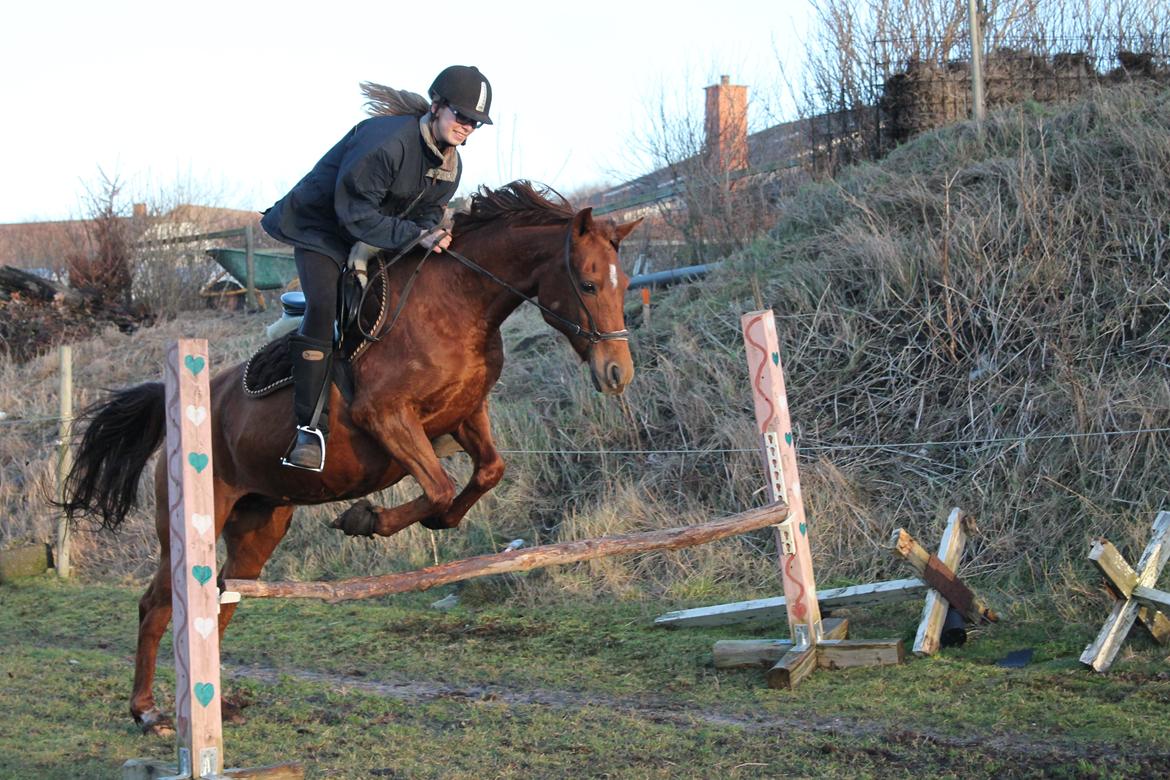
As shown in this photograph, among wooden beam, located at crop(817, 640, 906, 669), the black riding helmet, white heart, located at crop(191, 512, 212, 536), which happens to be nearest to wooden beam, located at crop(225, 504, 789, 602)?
white heart, located at crop(191, 512, 212, 536)

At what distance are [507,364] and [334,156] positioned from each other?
22.7 ft

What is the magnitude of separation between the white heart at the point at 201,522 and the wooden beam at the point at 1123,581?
3.73 meters

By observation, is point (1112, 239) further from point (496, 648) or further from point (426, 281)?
point (426, 281)

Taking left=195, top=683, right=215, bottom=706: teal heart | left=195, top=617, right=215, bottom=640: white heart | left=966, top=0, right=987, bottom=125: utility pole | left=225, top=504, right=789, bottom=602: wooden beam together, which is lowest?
left=195, top=683, right=215, bottom=706: teal heart

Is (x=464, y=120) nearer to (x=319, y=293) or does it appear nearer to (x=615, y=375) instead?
(x=319, y=293)

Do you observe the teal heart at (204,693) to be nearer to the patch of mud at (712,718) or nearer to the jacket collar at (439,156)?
the patch of mud at (712,718)

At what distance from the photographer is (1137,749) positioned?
435cm

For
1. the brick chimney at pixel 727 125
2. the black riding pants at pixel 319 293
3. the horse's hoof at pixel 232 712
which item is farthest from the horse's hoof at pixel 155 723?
the brick chimney at pixel 727 125

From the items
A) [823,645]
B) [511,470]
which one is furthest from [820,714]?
[511,470]

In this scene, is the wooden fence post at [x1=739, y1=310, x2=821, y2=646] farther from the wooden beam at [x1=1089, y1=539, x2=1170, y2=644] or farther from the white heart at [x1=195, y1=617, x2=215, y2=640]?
the white heart at [x1=195, y1=617, x2=215, y2=640]

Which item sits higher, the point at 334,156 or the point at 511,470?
the point at 334,156

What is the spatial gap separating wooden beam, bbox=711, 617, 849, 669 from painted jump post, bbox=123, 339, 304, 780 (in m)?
2.65

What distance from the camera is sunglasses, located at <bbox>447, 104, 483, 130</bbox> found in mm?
4868

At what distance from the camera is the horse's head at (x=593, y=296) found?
14.9 ft
